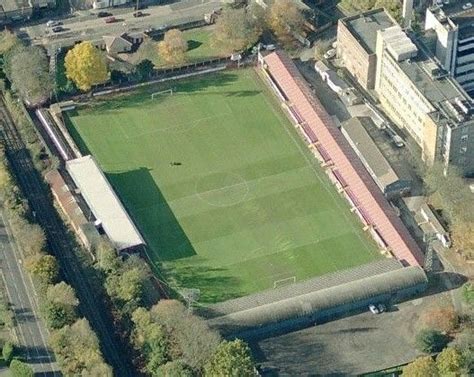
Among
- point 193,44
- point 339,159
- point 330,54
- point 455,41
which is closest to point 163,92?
point 193,44

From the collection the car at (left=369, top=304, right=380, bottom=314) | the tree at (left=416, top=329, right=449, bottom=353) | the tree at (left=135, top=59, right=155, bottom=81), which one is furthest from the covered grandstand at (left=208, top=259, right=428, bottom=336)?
the tree at (left=135, top=59, right=155, bottom=81)

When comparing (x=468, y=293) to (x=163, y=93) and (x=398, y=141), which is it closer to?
(x=398, y=141)

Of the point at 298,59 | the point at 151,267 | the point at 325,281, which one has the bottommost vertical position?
the point at 325,281

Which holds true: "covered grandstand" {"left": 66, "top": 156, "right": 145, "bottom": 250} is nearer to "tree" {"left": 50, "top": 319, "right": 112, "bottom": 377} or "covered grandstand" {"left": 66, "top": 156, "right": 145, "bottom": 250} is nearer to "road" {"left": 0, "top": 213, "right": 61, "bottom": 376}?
"road" {"left": 0, "top": 213, "right": 61, "bottom": 376}

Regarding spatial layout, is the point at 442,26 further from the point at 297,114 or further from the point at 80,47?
the point at 80,47

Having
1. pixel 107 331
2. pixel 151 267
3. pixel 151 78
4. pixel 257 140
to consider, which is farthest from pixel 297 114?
pixel 107 331

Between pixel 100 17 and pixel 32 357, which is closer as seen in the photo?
pixel 32 357
